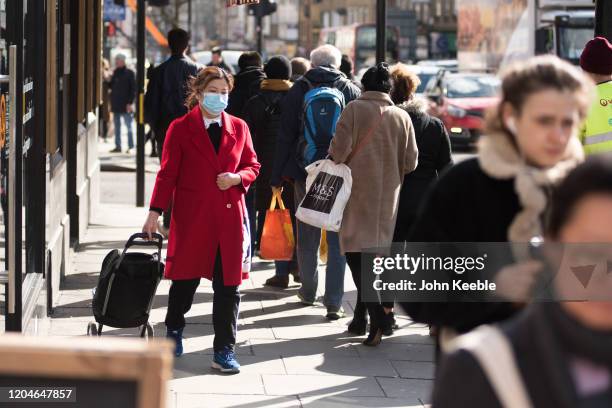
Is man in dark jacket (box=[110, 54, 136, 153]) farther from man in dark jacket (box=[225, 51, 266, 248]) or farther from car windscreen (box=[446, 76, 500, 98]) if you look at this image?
man in dark jacket (box=[225, 51, 266, 248])

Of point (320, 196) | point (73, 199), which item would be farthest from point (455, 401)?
point (73, 199)

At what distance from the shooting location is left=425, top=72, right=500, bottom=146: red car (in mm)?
27297

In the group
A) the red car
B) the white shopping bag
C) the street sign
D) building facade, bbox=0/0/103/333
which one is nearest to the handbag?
the white shopping bag

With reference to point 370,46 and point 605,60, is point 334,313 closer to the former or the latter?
point 605,60

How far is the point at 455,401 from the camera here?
2.11 meters

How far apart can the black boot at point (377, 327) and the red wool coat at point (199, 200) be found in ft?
4.19

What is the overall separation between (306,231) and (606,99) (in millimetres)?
2951

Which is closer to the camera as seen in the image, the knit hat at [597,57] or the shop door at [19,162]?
the shop door at [19,162]

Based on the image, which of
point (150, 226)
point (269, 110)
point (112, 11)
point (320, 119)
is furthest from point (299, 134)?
point (112, 11)

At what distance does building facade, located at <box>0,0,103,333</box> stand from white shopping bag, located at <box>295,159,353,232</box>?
1.58 meters

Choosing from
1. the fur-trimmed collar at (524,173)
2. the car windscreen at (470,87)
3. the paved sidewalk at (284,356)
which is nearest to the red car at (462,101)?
the car windscreen at (470,87)

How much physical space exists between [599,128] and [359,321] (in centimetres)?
228

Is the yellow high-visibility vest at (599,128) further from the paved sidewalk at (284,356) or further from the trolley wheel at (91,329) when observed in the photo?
the trolley wheel at (91,329)

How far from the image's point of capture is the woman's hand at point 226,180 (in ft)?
22.9
